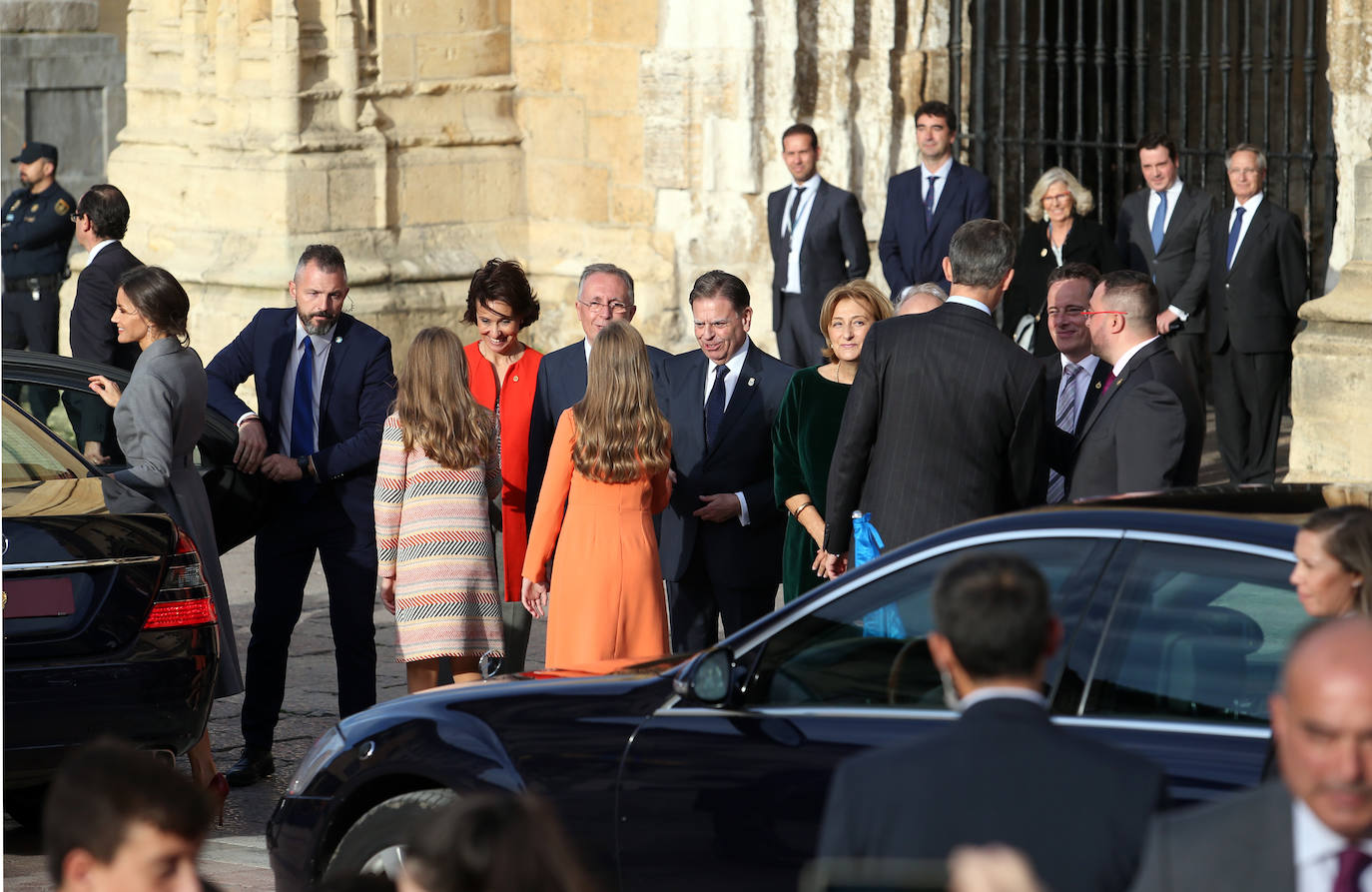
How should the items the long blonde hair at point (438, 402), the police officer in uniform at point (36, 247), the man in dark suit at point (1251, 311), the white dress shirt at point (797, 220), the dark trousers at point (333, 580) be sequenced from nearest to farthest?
the long blonde hair at point (438, 402)
the dark trousers at point (333, 580)
the man in dark suit at point (1251, 311)
the white dress shirt at point (797, 220)
the police officer in uniform at point (36, 247)

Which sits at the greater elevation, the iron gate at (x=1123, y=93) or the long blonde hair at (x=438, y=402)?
the iron gate at (x=1123, y=93)

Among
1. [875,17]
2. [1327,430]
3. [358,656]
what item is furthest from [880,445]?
[875,17]

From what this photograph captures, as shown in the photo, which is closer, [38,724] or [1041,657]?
[1041,657]

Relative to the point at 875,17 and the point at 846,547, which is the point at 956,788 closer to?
the point at 846,547

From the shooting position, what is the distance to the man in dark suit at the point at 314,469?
24.1 ft

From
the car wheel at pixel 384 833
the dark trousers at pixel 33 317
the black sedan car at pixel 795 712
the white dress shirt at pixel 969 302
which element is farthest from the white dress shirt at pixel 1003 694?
the dark trousers at pixel 33 317

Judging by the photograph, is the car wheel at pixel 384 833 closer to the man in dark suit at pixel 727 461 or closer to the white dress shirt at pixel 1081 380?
the man in dark suit at pixel 727 461

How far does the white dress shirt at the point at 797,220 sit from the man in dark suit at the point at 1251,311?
235 cm

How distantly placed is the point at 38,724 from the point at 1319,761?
4238mm

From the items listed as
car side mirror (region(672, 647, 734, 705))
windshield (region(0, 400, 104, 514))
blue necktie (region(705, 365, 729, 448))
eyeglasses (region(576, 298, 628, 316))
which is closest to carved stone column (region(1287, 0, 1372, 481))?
blue necktie (region(705, 365, 729, 448))

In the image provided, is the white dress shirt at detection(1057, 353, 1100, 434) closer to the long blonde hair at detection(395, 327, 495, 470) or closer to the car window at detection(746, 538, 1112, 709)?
the long blonde hair at detection(395, 327, 495, 470)

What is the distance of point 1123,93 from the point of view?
41.6ft

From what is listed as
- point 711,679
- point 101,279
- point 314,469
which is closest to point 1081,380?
point 314,469

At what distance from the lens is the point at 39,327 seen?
47.1 feet
